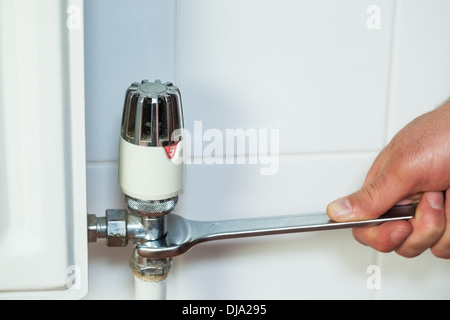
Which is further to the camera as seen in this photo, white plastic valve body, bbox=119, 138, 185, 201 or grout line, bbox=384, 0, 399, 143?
grout line, bbox=384, 0, 399, 143

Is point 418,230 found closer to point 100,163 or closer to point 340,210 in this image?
point 340,210

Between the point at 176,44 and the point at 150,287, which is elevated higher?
the point at 176,44

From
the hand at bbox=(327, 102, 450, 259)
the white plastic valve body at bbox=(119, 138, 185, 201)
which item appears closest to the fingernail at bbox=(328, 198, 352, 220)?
the hand at bbox=(327, 102, 450, 259)

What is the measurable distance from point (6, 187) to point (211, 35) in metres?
0.18

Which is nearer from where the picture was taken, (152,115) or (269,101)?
(152,115)

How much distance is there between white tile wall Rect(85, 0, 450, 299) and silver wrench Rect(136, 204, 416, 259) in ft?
0.20

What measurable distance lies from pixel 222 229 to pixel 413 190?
144 mm

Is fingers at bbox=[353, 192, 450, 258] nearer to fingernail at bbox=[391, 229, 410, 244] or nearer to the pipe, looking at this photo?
fingernail at bbox=[391, 229, 410, 244]

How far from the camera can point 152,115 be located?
0.36 m

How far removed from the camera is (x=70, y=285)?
0.37 meters

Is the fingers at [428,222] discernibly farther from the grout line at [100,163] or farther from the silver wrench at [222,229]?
the grout line at [100,163]

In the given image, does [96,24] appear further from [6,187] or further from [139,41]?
[6,187]

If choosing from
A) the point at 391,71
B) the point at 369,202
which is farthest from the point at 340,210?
the point at 391,71

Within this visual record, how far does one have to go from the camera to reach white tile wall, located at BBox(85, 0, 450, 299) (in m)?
0.44
